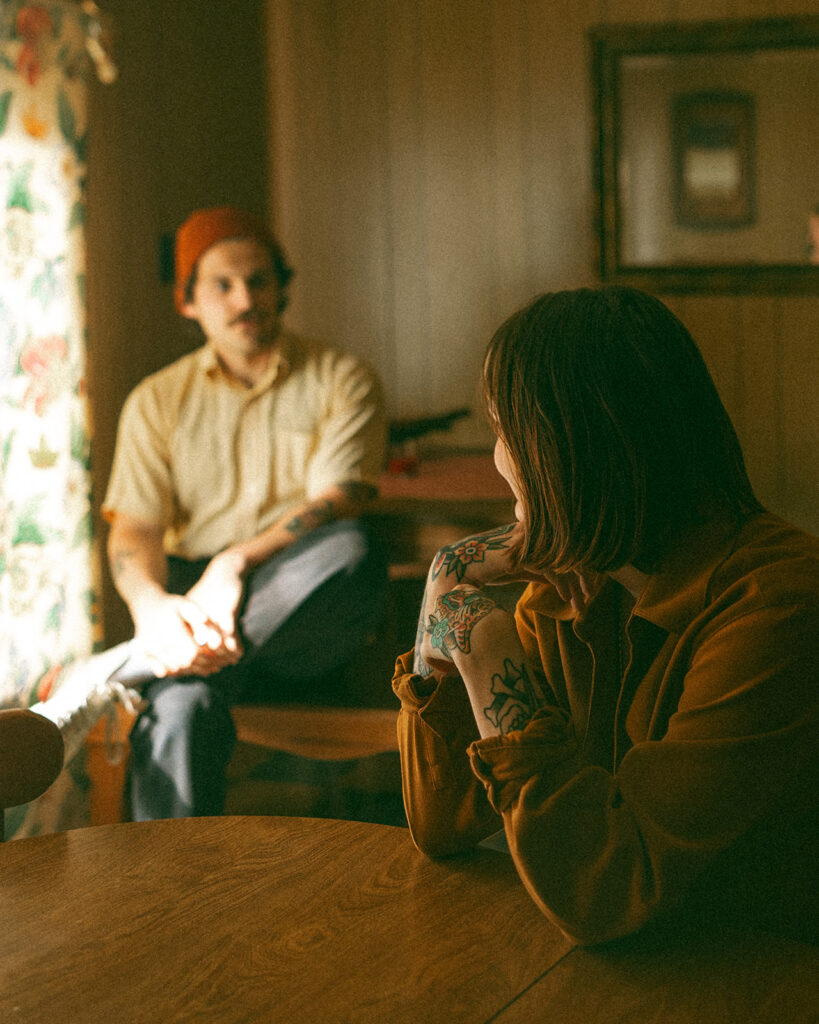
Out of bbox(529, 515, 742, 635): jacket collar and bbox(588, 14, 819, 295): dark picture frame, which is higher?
bbox(588, 14, 819, 295): dark picture frame

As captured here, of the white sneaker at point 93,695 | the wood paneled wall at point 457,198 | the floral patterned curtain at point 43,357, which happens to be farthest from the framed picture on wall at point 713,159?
the white sneaker at point 93,695

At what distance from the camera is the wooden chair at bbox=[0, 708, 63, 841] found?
37.3 inches

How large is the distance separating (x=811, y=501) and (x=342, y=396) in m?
1.55

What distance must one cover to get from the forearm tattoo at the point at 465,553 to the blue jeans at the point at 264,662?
0.96 m

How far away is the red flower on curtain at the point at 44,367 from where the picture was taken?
2.08m

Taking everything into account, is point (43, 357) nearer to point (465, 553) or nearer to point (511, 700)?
point (465, 553)

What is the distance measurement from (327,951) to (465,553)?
0.41 meters

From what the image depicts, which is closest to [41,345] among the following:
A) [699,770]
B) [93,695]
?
[93,695]

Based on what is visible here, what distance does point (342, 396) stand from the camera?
230 centimetres

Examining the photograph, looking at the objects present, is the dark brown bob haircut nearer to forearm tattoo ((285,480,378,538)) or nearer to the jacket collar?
the jacket collar

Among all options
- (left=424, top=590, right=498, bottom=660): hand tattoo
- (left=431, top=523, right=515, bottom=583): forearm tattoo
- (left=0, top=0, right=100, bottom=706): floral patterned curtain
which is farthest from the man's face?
(left=424, top=590, right=498, bottom=660): hand tattoo

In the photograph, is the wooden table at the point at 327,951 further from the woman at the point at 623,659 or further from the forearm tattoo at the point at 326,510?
the forearm tattoo at the point at 326,510

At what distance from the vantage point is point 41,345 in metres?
2.10

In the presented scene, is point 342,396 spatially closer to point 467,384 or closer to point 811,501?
point 467,384
